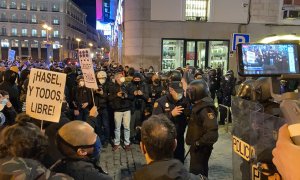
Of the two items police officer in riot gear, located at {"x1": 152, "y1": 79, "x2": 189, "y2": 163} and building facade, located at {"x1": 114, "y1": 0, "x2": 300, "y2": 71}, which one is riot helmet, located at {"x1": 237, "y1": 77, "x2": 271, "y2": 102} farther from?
building facade, located at {"x1": 114, "y1": 0, "x2": 300, "y2": 71}

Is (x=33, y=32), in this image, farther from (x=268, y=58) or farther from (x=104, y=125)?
(x=268, y=58)

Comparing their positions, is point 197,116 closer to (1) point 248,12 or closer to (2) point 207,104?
(2) point 207,104

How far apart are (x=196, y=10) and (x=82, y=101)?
496 inches

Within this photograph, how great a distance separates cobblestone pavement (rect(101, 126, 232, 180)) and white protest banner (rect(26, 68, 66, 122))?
117 inches

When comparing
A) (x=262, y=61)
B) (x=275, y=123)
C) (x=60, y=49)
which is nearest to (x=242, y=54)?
(x=262, y=61)

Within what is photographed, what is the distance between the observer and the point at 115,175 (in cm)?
709

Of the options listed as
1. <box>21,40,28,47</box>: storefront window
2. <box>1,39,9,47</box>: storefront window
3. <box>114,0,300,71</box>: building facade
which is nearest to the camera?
<box>114,0,300,71</box>: building facade

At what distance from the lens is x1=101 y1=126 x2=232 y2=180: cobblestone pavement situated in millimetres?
7109

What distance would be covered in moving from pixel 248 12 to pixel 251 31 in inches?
43.3

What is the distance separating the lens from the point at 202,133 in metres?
5.26

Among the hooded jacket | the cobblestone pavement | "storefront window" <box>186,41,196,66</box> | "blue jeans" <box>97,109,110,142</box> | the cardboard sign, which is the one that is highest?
"storefront window" <box>186,41,196,66</box>

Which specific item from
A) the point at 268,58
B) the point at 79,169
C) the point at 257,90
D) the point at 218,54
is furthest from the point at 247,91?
the point at 218,54

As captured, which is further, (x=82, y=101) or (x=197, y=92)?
(x=82, y=101)

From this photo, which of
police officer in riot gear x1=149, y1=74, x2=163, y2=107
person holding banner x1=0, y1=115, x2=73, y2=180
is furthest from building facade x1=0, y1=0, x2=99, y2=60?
person holding banner x1=0, y1=115, x2=73, y2=180
